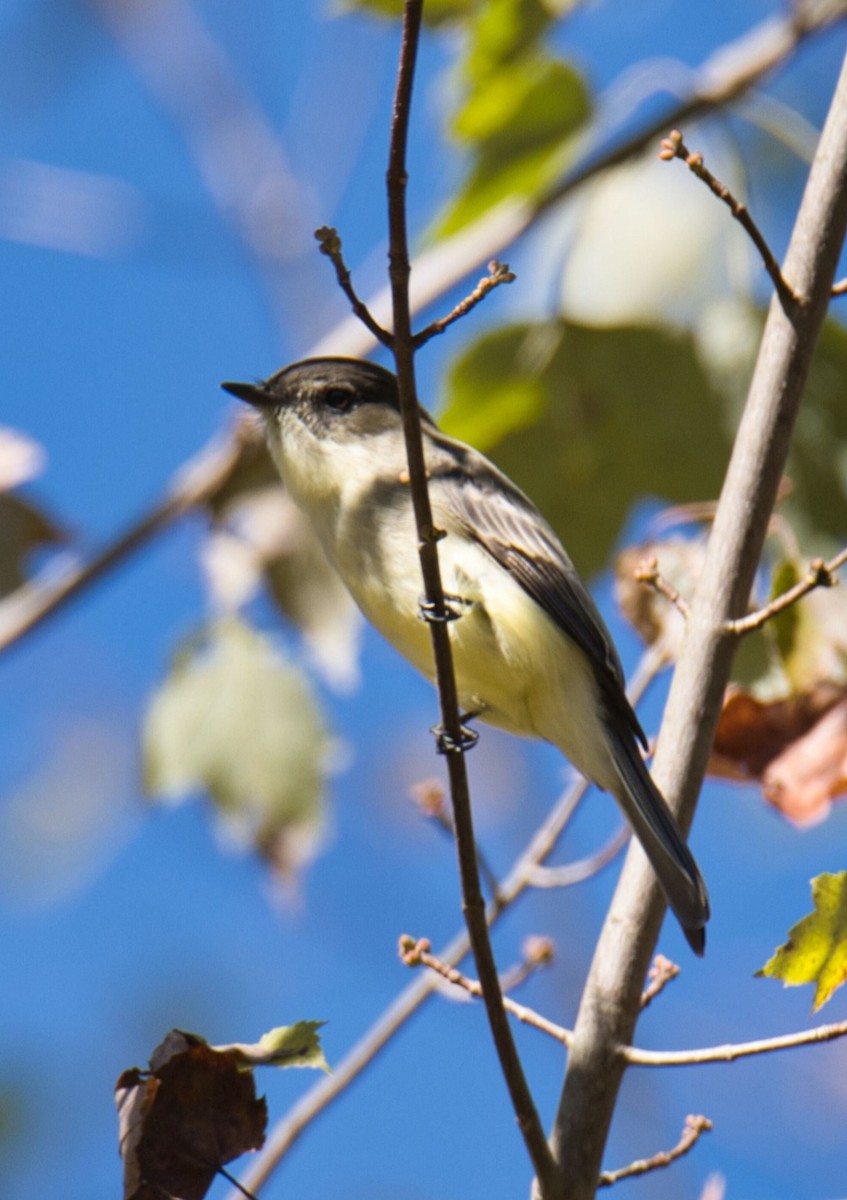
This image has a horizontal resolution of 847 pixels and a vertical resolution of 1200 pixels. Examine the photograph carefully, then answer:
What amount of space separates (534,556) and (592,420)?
0.50 metres

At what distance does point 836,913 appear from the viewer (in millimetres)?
1783

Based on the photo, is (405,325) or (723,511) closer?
(405,325)

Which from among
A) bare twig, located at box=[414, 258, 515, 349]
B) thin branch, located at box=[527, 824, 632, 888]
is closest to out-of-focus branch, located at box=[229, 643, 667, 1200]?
thin branch, located at box=[527, 824, 632, 888]

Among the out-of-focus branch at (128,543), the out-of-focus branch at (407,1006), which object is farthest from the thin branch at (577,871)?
the out-of-focus branch at (128,543)

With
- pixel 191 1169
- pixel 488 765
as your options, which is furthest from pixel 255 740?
pixel 488 765

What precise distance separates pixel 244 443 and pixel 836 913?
2.11 meters

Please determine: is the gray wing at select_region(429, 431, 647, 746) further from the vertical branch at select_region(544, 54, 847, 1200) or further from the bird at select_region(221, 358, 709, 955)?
the vertical branch at select_region(544, 54, 847, 1200)

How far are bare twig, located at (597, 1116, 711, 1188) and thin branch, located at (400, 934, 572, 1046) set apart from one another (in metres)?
0.18

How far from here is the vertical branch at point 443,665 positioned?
1738 mm

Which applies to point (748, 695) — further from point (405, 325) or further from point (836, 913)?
point (405, 325)

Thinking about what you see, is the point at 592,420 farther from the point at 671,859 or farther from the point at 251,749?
the point at 671,859

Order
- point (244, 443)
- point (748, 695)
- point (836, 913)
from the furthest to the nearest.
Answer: point (244, 443) < point (748, 695) < point (836, 913)

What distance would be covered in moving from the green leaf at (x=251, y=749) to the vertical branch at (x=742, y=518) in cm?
91

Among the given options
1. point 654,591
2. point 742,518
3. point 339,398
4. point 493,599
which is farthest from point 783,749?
point 339,398
